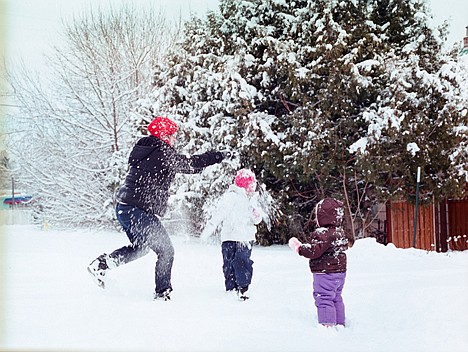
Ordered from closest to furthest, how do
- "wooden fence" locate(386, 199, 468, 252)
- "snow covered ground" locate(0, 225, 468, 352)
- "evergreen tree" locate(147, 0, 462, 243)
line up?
"snow covered ground" locate(0, 225, 468, 352) → "evergreen tree" locate(147, 0, 462, 243) → "wooden fence" locate(386, 199, 468, 252)

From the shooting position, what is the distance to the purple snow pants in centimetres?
147

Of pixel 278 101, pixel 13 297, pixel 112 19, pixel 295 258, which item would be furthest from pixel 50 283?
pixel 278 101

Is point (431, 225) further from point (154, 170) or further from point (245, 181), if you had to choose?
point (154, 170)

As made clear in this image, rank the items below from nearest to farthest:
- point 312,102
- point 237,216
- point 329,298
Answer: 1. point 329,298
2. point 237,216
3. point 312,102

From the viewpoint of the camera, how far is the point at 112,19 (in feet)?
6.03

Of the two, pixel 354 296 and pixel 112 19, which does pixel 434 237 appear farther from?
pixel 112 19

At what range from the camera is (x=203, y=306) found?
5.41ft

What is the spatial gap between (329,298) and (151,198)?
600 millimetres

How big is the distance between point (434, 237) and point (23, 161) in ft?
6.46

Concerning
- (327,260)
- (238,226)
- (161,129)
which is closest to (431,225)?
(238,226)

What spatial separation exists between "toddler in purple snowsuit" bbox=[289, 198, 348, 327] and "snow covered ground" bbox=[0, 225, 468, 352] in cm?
7

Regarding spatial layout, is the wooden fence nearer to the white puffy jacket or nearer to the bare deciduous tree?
the white puffy jacket

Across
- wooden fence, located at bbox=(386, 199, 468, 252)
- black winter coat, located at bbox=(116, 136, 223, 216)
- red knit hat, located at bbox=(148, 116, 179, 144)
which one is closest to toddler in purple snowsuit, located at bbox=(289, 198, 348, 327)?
black winter coat, located at bbox=(116, 136, 223, 216)

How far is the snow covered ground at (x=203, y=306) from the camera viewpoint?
4.25 ft
